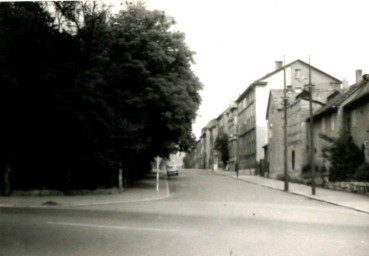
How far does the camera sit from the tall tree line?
23.9 meters

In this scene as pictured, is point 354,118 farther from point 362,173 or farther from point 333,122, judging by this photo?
point 362,173

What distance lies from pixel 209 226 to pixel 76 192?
557 inches

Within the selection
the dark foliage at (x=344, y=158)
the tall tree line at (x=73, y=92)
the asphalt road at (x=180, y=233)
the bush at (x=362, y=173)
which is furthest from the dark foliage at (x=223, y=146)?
the asphalt road at (x=180, y=233)

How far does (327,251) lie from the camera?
33.1 feet

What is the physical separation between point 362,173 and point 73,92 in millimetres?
17748

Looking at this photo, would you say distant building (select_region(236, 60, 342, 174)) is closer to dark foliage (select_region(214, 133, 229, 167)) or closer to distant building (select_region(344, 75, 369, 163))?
dark foliage (select_region(214, 133, 229, 167))

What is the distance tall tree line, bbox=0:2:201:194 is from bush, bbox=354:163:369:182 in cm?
1145

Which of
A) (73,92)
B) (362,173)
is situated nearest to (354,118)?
(362,173)

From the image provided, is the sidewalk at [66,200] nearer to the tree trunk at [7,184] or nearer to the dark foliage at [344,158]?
the tree trunk at [7,184]

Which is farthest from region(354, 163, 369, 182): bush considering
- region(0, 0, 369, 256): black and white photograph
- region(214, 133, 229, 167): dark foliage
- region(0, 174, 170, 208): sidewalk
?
region(214, 133, 229, 167): dark foliage

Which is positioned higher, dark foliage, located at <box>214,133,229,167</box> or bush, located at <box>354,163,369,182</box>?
dark foliage, located at <box>214,133,229,167</box>

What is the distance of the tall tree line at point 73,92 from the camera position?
78.4 feet

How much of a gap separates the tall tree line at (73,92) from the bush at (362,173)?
11.4 metres

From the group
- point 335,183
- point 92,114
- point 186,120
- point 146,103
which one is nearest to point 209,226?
point 92,114
